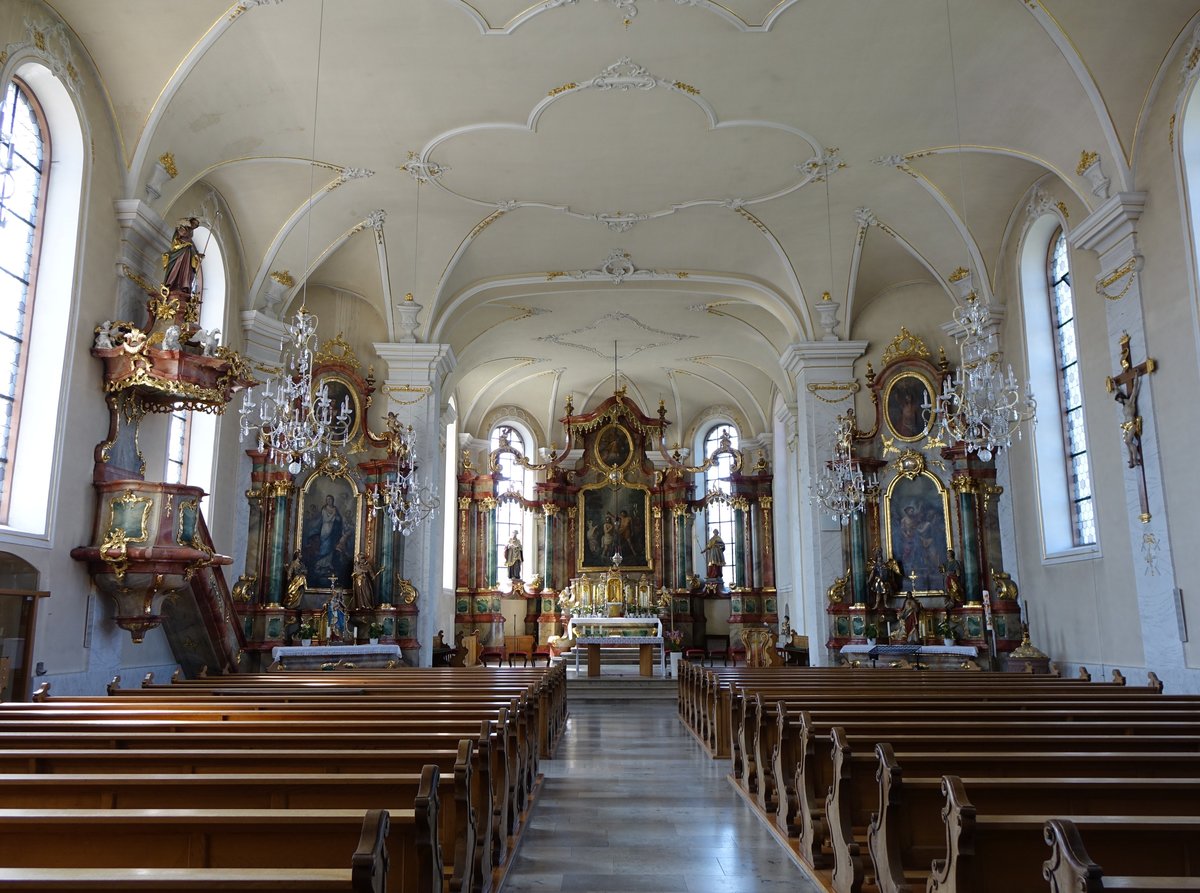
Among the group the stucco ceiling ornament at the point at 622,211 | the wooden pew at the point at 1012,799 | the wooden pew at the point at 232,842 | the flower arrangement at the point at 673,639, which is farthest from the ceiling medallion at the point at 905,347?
the wooden pew at the point at 232,842

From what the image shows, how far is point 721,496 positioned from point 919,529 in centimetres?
962

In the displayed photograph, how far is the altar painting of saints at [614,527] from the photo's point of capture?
25453 mm

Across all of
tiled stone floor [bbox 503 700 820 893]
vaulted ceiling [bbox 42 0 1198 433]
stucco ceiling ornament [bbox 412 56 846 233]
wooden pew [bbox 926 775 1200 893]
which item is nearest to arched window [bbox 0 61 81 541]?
vaulted ceiling [bbox 42 0 1198 433]

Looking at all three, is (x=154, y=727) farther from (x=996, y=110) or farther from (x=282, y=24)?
(x=996, y=110)

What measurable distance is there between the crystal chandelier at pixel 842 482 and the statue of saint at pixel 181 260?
10235 mm

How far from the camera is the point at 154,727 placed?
17.8 feet

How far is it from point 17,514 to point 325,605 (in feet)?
21.1

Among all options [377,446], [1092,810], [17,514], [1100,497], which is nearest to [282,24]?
[17,514]

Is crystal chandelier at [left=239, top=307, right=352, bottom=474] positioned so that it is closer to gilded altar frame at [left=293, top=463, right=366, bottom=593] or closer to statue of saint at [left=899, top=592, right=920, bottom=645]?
gilded altar frame at [left=293, top=463, right=366, bottom=593]

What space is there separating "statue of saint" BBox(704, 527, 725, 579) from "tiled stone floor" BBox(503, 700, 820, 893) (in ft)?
48.1

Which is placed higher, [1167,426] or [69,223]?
[69,223]

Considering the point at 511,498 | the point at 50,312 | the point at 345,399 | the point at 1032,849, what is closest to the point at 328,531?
the point at 345,399

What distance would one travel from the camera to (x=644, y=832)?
637cm

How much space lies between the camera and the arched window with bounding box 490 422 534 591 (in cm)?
2566
